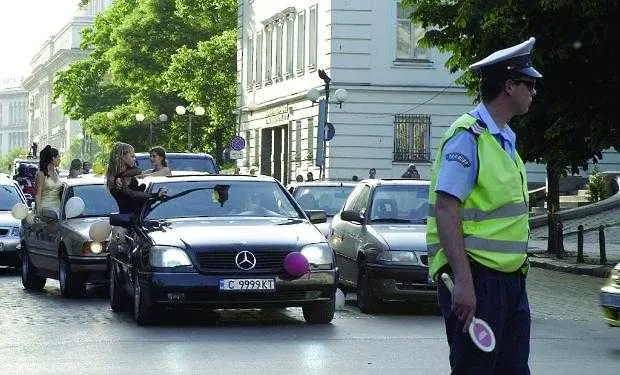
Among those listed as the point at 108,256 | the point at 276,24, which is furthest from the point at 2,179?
the point at 276,24

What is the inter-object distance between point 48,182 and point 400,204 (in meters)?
6.05

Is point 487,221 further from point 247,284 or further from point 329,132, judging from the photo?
point 329,132

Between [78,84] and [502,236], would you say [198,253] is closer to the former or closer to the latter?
[502,236]

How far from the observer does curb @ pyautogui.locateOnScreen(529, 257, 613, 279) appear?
28.2 m

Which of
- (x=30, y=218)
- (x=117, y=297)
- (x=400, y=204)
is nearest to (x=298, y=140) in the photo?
(x=30, y=218)

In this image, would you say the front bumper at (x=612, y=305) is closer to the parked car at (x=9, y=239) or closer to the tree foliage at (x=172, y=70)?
the parked car at (x=9, y=239)

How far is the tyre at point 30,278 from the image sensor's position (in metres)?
23.4

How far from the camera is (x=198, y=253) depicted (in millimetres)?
16078

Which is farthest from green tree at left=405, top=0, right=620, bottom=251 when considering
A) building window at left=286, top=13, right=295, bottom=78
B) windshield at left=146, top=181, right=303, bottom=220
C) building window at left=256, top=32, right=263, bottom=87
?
building window at left=256, top=32, right=263, bottom=87

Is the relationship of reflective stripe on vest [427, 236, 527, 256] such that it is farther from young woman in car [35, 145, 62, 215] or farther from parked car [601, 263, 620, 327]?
young woman in car [35, 145, 62, 215]

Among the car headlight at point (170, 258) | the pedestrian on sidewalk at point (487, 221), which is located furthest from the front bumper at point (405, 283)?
the pedestrian on sidewalk at point (487, 221)

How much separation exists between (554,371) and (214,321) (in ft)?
17.6

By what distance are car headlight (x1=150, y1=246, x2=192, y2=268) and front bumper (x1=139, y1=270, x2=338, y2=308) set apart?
0.31ft

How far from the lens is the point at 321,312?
16969 millimetres
